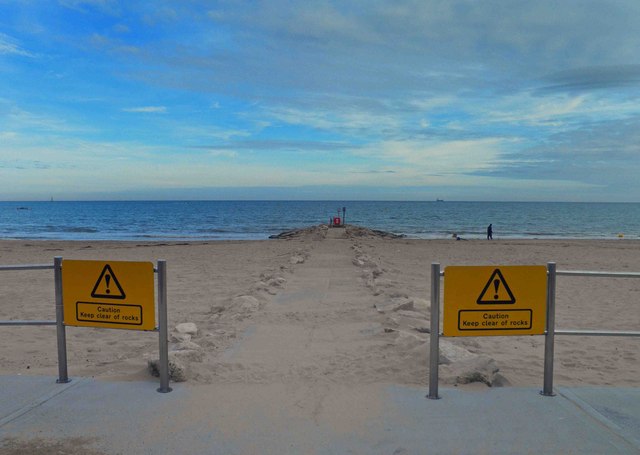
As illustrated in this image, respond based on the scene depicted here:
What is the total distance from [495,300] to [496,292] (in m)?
0.06

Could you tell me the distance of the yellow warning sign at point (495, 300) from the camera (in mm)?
4035

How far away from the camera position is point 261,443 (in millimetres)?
3312

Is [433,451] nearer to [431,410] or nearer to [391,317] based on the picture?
[431,410]

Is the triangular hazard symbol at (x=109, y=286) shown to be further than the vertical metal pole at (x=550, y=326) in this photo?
Yes

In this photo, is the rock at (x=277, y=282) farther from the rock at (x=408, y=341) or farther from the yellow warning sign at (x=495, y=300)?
the yellow warning sign at (x=495, y=300)

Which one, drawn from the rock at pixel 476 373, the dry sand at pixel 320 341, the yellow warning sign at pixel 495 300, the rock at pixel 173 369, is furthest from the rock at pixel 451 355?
the rock at pixel 173 369

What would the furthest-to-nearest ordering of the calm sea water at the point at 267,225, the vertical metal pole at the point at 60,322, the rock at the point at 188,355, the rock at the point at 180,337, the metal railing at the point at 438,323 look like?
the calm sea water at the point at 267,225
the rock at the point at 180,337
the rock at the point at 188,355
the vertical metal pole at the point at 60,322
the metal railing at the point at 438,323

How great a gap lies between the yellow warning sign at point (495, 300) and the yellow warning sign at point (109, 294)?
2375 millimetres

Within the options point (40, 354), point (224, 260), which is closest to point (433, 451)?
point (40, 354)


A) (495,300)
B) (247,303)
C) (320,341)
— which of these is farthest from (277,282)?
(495,300)

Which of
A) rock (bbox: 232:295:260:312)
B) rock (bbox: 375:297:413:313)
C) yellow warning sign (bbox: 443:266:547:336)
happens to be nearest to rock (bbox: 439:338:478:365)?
yellow warning sign (bbox: 443:266:547:336)

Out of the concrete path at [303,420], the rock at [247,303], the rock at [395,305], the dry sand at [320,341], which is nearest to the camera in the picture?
the concrete path at [303,420]

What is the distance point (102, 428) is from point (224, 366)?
5.23 ft

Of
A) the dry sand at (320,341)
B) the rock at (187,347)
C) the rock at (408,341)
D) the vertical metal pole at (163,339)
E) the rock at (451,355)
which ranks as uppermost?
the vertical metal pole at (163,339)
